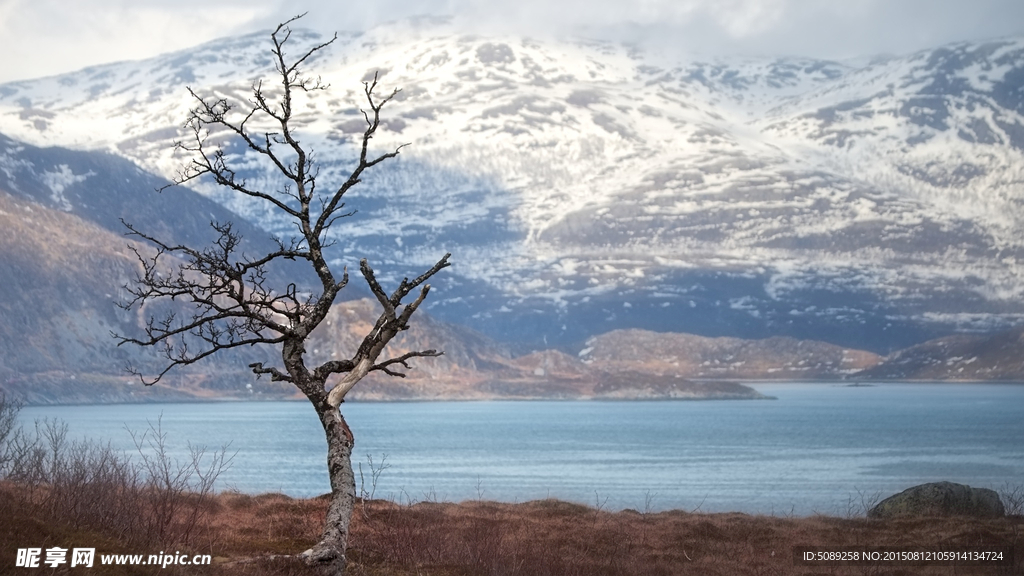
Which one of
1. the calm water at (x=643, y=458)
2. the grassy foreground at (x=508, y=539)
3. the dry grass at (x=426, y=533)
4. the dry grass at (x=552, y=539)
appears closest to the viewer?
the grassy foreground at (x=508, y=539)

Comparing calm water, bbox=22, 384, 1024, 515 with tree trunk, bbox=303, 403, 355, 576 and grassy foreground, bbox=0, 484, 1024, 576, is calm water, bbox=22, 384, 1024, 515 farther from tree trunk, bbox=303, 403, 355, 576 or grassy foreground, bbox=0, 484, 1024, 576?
tree trunk, bbox=303, 403, 355, 576

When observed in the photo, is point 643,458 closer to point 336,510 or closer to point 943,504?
point 943,504

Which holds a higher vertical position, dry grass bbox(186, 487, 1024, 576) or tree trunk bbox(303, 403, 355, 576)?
tree trunk bbox(303, 403, 355, 576)

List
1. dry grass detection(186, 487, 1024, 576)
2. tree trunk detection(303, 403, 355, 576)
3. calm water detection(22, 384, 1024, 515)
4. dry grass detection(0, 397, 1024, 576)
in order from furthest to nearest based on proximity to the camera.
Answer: calm water detection(22, 384, 1024, 515), dry grass detection(186, 487, 1024, 576), dry grass detection(0, 397, 1024, 576), tree trunk detection(303, 403, 355, 576)

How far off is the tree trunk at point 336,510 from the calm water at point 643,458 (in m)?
17.7

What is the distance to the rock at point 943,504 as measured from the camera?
32.3 m

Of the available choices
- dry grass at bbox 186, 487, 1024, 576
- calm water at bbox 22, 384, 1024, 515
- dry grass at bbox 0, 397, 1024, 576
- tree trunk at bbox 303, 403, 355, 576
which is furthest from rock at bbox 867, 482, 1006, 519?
tree trunk at bbox 303, 403, 355, 576

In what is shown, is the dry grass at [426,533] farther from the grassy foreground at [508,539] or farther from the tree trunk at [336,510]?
the tree trunk at [336,510]

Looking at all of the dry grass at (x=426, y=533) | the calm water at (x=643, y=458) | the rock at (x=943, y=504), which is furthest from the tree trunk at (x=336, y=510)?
the rock at (x=943, y=504)

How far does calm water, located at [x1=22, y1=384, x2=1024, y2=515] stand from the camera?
244 ft

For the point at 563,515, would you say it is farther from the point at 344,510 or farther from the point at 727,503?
the point at 727,503

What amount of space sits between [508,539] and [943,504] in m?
14.1

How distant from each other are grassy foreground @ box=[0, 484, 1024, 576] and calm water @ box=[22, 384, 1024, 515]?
7.00m

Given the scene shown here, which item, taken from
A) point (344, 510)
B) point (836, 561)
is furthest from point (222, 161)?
point (836, 561)
